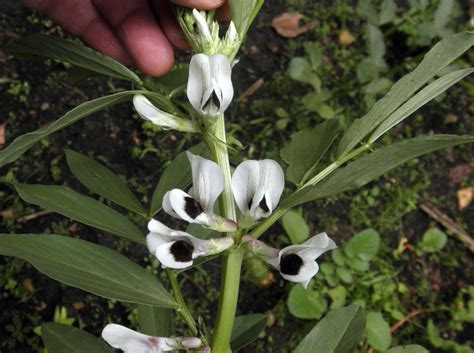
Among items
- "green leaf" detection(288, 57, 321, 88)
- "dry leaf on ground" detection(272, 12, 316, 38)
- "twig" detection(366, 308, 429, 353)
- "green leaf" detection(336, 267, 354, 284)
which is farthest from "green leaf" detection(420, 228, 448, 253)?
"dry leaf on ground" detection(272, 12, 316, 38)

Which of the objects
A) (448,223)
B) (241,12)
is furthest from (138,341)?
(448,223)

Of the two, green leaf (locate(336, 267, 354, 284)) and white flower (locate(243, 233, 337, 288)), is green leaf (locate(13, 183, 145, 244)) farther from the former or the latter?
green leaf (locate(336, 267, 354, 284))

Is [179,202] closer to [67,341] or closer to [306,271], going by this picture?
[306,271]

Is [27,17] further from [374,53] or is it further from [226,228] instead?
[226,228]

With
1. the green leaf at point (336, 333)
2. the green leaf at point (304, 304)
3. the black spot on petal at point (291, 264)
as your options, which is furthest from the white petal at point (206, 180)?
the green leaf at point (304, 304)

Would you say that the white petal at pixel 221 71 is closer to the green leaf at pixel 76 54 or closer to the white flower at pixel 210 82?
the white flower at pixel 210 82

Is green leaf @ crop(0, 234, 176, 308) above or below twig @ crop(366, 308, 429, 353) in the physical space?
above

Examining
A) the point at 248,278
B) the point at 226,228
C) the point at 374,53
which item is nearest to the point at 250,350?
the point at 248,278
